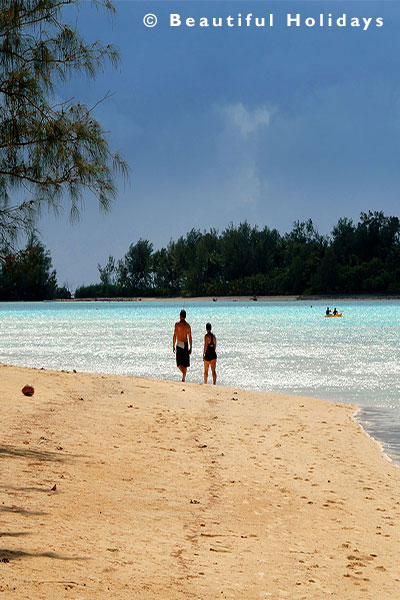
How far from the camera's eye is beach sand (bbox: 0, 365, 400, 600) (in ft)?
18.2

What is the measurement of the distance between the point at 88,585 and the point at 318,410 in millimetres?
12072

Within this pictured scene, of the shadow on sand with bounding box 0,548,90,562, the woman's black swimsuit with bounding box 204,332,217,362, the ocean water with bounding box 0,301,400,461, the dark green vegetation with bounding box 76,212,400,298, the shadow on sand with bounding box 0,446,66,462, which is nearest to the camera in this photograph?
the shadow on sand with bounding box 0,548,90,562

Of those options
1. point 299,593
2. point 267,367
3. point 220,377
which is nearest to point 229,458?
point 299,593

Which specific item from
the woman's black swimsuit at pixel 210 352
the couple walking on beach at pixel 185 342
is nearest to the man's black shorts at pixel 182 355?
the couple walking on beach at pixel 185 342

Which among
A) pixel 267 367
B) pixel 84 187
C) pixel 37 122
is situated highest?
pixel 37 122

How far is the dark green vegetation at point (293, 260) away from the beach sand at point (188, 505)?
153146mm

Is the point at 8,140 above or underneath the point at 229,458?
above

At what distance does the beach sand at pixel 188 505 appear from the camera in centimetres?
554

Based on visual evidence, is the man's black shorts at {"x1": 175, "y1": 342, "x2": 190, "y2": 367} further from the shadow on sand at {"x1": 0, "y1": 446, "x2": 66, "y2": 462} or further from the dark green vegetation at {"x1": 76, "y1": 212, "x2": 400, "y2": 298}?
the dark green vegetation at {"x1": 76, "y1": 212, "x2": 400, "y2": 298}

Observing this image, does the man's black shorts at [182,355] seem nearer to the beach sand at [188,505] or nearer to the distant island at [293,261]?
the beach sand at [188,505]

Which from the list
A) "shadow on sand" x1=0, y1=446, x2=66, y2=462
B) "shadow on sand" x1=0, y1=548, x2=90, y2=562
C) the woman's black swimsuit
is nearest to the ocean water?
the woman's black swimsuit

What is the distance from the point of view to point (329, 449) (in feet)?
39.6

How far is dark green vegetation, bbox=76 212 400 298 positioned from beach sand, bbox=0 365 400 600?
15315 centimetres

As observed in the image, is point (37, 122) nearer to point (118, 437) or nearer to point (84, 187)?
point (84, 187)
